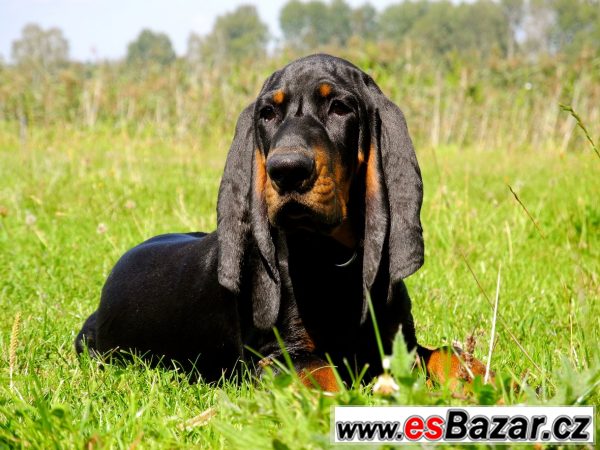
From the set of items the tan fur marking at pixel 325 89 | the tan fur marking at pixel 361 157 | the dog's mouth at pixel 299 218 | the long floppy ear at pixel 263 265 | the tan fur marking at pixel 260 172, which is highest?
the tan fur marking at pixel 325 89

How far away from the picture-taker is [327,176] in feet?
8.28

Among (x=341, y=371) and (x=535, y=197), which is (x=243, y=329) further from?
(x=535, y=197)

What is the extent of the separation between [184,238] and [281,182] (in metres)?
1.69

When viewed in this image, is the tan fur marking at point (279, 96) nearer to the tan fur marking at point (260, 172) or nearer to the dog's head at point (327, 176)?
the dog's head at point (327, 176)

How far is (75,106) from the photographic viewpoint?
17516 mm

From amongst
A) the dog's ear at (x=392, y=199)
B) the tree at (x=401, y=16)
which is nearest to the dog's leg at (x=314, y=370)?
the dog's ear at (x=392, y=199)

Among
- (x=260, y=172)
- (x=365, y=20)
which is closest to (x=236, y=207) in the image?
(x=260, y=172)

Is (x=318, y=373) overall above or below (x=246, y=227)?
below

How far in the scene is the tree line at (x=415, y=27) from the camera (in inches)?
2815

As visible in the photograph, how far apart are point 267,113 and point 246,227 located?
0.51 meters

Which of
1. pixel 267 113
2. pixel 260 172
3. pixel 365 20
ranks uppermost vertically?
pixel 365 20

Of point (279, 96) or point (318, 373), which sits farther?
point (279, 96)

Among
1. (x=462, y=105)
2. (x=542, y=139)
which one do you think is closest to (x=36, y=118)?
(x=462, y=105)

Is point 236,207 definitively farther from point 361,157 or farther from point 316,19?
point 316,19
